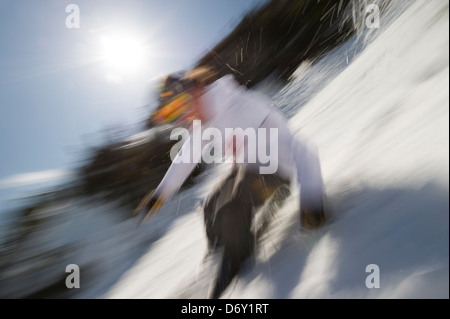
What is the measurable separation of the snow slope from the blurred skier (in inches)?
2.3

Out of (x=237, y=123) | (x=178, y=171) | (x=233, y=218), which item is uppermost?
(x=237, y=123)

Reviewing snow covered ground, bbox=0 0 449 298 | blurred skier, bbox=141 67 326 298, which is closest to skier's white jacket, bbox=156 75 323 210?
blurred skier, bbox=141 67 326 298

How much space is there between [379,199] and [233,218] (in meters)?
0.33

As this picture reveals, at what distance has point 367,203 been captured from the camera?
1.82ft

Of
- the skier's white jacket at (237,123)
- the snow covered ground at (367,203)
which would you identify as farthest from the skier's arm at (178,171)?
the snow covered ground at (367,203)

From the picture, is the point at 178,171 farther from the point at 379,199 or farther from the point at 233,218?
the point at 379,199

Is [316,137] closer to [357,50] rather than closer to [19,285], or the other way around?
[357,50]

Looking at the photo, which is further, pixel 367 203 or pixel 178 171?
pixel 178 171

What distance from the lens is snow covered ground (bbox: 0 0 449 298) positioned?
439 millimetres

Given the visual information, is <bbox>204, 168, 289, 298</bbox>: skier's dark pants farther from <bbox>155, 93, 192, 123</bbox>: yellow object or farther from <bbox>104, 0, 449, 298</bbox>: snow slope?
<bbox>155, 93, 192, 123</bbox>: yellow object

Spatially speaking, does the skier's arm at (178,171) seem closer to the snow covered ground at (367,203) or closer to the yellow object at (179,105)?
the yellow object at (179,105)

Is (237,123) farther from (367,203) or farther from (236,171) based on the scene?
(367,203)

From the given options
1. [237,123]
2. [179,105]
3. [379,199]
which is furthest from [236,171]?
[379,199]

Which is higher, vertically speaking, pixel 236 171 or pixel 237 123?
pixel 237 123
